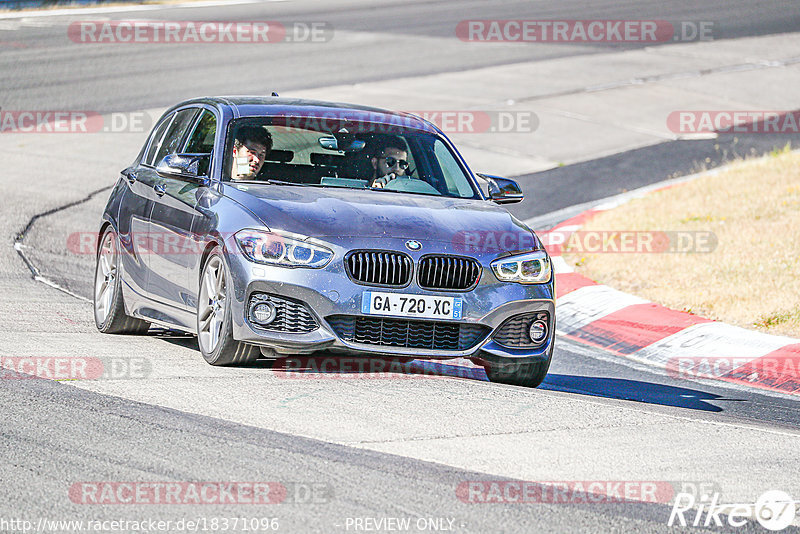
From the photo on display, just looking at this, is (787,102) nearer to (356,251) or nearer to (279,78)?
(279,78)

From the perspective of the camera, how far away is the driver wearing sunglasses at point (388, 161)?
8.31 m

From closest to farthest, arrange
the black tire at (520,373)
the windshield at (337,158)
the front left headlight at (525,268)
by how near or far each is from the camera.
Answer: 1. the front left headlight at (525,268)
2. the black tire at (520,373)
3. the windshield at (337,158)

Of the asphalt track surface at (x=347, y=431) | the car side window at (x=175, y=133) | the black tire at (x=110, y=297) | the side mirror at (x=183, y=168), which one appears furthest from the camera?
the car side window at (x=175, y=133)

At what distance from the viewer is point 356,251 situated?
23.2 feet

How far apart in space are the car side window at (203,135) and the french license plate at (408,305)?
6.11ft

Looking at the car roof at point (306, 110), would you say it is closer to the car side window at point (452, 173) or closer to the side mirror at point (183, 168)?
the car side window at point (452, 173)

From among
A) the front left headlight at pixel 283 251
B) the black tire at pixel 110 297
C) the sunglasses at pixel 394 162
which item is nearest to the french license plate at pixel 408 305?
the front left headlight at pixel 283 251

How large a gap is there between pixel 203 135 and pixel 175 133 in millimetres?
639

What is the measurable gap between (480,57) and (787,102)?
22.4 ft

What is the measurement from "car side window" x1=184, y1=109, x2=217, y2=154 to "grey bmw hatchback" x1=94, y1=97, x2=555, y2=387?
0.02 metres

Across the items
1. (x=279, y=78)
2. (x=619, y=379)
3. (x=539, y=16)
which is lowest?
(x=619, y=379)

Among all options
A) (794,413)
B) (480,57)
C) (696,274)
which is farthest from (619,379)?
(480,57)

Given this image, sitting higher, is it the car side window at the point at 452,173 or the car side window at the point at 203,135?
the car side window at the point at 203,135

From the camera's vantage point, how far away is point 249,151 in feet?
26.8
